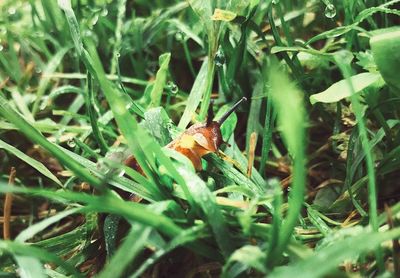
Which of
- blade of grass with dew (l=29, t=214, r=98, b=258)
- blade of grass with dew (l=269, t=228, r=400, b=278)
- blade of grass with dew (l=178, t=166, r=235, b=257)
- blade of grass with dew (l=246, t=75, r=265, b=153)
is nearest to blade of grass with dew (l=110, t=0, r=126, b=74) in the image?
blade of grass with dew (l=246, t=75, r=265, b=153)

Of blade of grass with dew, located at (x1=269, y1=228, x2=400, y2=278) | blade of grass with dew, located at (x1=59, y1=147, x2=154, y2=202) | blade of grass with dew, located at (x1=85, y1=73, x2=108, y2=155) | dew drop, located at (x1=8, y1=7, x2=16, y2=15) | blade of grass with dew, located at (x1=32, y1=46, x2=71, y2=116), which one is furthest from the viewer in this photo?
dew drop, located at (x1=8, y1=7, x2=16, y2=15)

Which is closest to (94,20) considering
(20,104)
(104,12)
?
(104,12)

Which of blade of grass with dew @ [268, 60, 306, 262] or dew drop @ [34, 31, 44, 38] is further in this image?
dew drop @ [34, 31, 44, 38]

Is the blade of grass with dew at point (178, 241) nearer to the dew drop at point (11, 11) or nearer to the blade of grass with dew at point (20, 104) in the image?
the blade of grass with dew at point (20, 104)

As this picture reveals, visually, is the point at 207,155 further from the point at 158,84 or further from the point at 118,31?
the point at 118,31

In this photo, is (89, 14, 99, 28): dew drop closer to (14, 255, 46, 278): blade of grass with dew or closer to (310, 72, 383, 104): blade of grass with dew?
(310, 72, 383, 104): blade of grass with dew

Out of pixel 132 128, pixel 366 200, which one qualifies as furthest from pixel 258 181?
pixel 132 128

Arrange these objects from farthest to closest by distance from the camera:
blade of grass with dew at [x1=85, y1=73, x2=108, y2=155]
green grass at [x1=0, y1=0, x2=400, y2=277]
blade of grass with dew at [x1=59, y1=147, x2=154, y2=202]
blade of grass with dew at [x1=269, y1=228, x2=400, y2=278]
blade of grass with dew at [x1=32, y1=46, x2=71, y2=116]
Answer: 1. blade of grass with dew at [x1=32, y1=46, x2=71, y2=116]
2. blade of grass with dew at [x1=85, y1=73, x2=108, y2=155]
3. blade of grass with dew at [x1=59, y1=147, x2=154, y2=202]
4. green grass at [x1=0, y1=0, x2=400, y2=277]
5. blade of grass with dew at [x1=269, y1=228, x2=400, y2=278]

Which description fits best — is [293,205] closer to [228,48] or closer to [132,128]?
[132,128]
